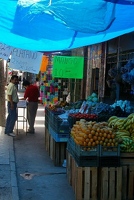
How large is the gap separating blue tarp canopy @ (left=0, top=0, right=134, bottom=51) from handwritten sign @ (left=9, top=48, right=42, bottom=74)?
2.23 meters

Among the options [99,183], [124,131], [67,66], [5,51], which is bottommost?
Answer: [99,183]

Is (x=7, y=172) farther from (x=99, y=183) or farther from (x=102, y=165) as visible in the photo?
(x=102, y=165)

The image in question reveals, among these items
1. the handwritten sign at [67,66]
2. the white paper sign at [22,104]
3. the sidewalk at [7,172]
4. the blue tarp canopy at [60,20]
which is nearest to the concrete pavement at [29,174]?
the sidewalk at [7,172]

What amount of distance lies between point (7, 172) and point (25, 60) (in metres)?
3.42

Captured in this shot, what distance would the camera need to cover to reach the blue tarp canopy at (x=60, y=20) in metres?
5.53

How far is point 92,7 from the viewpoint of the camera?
5.58 m

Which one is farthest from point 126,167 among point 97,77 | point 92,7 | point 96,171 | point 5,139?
point 97,77

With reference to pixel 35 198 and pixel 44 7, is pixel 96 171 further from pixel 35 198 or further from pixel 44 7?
pixel 44 7

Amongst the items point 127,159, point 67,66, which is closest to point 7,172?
point 127,159

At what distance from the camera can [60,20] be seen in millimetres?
6129

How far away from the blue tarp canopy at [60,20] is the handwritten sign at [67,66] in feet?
13.9

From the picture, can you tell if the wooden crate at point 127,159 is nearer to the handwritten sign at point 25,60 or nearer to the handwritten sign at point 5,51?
the handwritten sign at point 5,51

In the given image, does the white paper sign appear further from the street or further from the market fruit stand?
the market fruit stand

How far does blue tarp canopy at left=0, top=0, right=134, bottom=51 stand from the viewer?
553cm
